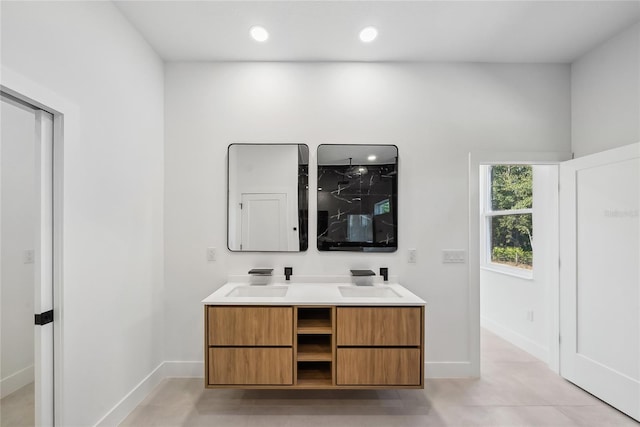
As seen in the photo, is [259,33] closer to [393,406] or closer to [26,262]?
[26,262]

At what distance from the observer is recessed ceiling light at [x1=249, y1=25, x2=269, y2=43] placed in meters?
2.29

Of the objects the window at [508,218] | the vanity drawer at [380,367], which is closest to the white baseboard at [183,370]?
the vanity drawer at [380,367]

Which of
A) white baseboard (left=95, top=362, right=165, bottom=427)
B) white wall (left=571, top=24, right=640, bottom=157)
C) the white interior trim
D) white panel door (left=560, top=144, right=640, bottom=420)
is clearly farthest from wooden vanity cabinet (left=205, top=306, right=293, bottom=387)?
white wall (left=571, top=24, right=640, bottom=157)

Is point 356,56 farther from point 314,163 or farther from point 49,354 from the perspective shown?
point 49,354

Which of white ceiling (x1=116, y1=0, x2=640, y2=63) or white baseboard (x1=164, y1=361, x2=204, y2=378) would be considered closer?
white ceiling (x1=116, y1=0, x2=640, y2=63)

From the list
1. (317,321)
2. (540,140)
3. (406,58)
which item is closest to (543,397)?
(317,321)

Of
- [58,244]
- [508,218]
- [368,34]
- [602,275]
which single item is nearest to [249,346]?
[58,244]

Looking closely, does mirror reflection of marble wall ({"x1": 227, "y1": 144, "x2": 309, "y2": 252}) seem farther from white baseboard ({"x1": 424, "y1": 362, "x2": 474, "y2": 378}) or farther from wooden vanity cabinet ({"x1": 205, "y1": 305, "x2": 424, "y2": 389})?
white baseboard ({"x1": 424, "y1": 362, "x2": 474, "y2": 378})

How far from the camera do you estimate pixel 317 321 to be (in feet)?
7.47

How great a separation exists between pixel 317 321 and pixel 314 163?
4.36ft

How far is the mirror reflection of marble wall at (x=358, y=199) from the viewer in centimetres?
270

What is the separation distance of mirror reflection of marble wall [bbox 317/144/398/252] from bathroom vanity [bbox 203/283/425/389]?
72 centimetres

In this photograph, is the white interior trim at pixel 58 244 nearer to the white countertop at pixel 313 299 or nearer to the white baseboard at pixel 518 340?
the white countertop at pixel 313 299

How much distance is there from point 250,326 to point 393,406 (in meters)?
1.21
